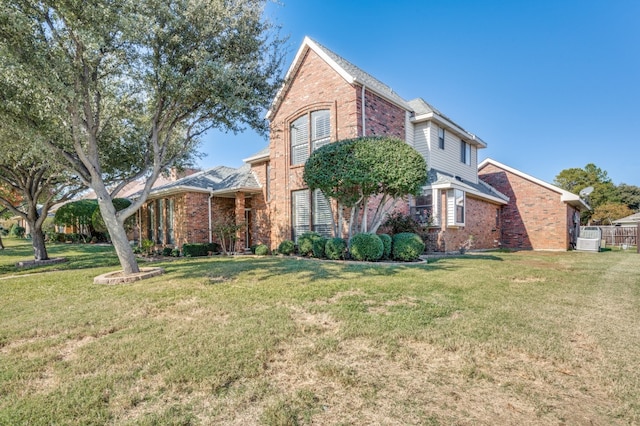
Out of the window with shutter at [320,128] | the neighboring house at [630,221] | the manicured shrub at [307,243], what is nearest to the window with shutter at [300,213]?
the manicured shrub at [307,243]

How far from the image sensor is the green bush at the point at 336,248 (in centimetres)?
1053

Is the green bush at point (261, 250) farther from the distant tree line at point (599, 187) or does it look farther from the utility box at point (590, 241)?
the distant tree line at point (599, 187)

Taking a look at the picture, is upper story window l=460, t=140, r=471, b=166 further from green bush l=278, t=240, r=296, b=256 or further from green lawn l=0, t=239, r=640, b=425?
green lawn l=0, t=239, r=640, b=425

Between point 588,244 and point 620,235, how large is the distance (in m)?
8.72

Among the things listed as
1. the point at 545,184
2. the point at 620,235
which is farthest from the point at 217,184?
the point at 620,235

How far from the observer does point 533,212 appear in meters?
17.8

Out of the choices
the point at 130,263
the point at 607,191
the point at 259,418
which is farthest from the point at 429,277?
the point at 607,191

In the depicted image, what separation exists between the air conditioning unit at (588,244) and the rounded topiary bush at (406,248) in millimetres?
11890

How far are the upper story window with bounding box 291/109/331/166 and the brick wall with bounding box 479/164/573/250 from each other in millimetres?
12265

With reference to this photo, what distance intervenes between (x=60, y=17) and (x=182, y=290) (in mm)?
6584

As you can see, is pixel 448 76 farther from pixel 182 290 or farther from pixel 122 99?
→ pixel 182 290

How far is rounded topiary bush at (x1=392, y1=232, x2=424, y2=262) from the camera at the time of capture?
1006 cm

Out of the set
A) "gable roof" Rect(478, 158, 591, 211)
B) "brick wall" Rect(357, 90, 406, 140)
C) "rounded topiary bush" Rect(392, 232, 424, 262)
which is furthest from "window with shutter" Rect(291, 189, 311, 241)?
"gable roof" Rect(478, 158, 591, 211)

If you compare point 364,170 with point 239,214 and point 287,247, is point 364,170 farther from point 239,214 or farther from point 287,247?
point 239,214
